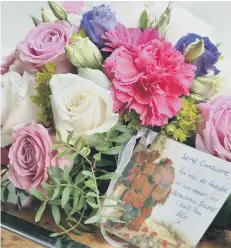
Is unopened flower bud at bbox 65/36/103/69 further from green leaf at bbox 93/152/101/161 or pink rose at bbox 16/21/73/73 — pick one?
green leaf at bbox 93/152/101/161

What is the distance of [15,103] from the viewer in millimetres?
862

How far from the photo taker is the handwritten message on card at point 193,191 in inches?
28.7

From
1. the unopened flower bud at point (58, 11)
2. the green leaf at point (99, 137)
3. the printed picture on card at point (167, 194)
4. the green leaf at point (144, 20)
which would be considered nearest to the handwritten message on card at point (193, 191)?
the printed picture on card at point (167, 194)

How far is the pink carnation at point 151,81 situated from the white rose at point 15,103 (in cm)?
17

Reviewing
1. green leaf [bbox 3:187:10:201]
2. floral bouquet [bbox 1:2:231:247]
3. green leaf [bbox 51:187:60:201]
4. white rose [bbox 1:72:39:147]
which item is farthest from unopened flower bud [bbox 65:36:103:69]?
green leaf [bbox 3:187:10:201]

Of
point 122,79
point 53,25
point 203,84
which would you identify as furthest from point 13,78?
point 203,84

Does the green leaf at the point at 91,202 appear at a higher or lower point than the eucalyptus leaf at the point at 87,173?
lower

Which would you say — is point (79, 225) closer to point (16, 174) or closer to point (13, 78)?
point (16, 174)

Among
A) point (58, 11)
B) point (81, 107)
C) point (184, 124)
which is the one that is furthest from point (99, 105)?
point (58, 11)

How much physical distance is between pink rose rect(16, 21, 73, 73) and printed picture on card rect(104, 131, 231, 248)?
21 cm

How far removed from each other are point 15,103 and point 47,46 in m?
0.12

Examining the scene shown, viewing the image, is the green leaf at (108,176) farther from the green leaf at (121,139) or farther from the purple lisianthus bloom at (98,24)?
the purple lisianthus bloom at (98,24)

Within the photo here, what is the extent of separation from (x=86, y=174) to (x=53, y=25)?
296 mm

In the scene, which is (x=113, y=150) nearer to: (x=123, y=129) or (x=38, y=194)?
(x=123, y=129)
